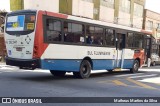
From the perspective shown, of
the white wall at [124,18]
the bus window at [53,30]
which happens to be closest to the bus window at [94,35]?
the bus window at [53,30]

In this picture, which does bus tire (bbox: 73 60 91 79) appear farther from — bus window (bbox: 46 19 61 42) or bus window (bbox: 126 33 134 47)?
bus window (bbox: 126 33 134 47)

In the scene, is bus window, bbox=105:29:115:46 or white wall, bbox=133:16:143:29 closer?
bus window, bbox=105:29:115:46

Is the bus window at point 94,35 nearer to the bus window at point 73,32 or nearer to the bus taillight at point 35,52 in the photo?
the bus window at point 73,32

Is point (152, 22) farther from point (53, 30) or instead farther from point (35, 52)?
point (35, 52)

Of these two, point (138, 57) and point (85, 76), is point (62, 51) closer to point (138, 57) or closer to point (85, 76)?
point (85, 76)

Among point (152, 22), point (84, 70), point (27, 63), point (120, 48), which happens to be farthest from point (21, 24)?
point (152, 22)

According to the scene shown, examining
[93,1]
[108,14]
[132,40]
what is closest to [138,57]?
[132,40]

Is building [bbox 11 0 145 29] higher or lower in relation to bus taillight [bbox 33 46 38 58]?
higher

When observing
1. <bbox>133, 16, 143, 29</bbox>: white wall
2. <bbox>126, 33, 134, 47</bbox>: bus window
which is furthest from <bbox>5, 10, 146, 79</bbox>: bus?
<bbox>133, 16, 143, 29</bbox>: white wall

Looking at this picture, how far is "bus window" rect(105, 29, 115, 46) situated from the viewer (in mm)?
18523

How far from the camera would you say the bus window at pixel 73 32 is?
Result: 15.3 meters

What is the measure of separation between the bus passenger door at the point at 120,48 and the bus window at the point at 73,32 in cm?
404

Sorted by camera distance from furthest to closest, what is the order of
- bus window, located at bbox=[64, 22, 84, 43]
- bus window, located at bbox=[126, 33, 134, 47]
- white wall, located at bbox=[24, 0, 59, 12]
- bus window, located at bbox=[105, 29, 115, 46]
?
white wall, located at bbox=[24, 0, 59, 12] < bus window, located at bbox=[126, 33, 134, 47] < bus window, located at bbox=[105, 29, 115, 46] < bus window, located at bbox=[64, 22, 84, 43]

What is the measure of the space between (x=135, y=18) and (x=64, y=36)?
40524mm
